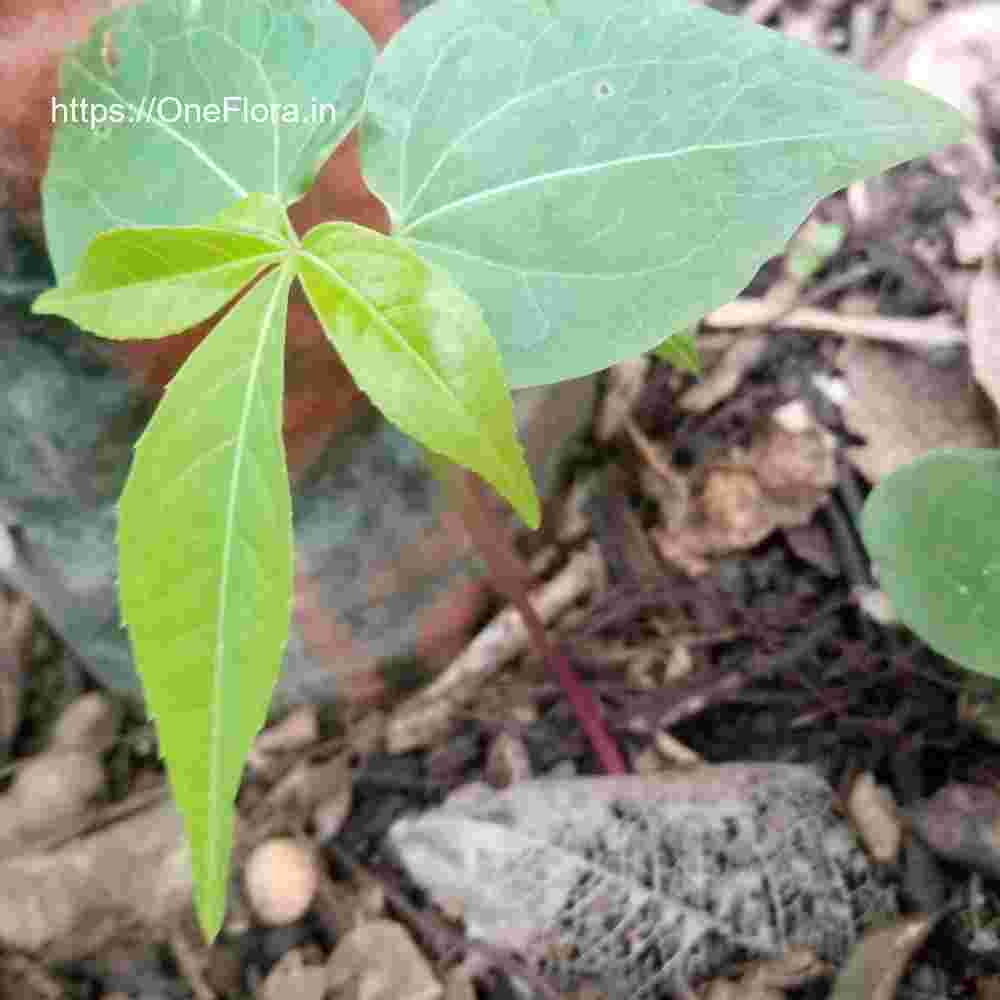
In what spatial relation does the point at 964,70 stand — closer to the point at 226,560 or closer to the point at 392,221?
the point at 392,221

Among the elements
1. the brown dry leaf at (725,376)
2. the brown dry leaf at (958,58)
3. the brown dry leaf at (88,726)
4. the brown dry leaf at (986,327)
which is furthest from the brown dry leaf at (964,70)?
the brown dry leaf at (88,726)

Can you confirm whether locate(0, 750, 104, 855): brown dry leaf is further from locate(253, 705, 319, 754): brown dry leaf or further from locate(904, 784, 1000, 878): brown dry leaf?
locate(904, 784, 1000, 878): brown dry leaf

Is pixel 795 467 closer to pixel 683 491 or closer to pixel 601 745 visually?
pixel 683 491

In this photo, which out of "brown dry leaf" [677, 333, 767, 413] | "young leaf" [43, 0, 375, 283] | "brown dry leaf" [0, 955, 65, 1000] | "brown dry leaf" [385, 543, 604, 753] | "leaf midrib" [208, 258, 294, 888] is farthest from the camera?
"brown dry leaf" [677, 333, 767, 413]

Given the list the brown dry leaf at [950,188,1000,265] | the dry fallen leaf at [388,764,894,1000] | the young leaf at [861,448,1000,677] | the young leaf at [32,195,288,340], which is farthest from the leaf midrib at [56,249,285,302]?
the brown dry leaf at [950,188,1000,265]

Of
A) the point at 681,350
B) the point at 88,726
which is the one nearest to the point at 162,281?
the point at 681,350

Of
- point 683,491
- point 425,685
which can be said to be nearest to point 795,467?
point 683,491
